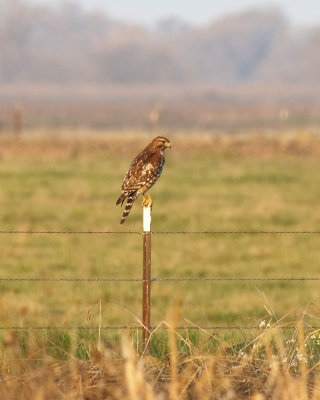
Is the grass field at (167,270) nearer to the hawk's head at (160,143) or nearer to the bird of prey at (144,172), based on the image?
the bird of prey at (144,172)

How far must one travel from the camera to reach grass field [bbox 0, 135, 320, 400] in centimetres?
690

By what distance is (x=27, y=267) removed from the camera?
19844 mm

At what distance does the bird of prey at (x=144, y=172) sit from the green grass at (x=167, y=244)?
3.85 ft

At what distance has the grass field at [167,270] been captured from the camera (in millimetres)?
6902

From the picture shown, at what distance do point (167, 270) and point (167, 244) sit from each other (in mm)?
3070

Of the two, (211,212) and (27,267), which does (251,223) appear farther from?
(27,267)

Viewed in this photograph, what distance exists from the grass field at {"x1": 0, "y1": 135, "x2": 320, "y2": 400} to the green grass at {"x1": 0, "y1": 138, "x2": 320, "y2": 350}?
44mm

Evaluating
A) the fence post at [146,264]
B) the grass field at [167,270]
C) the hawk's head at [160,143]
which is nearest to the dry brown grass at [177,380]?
the grass field at [167,270]

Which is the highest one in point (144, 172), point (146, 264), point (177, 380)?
point (144, 172)

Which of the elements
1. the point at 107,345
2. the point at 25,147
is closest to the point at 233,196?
the point at 25,147

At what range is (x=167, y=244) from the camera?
75.5ft

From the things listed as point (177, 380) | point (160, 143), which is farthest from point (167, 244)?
point (177, 380)

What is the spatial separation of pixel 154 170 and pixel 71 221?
1621 cm

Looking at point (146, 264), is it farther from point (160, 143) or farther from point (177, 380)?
point (160, 143)
